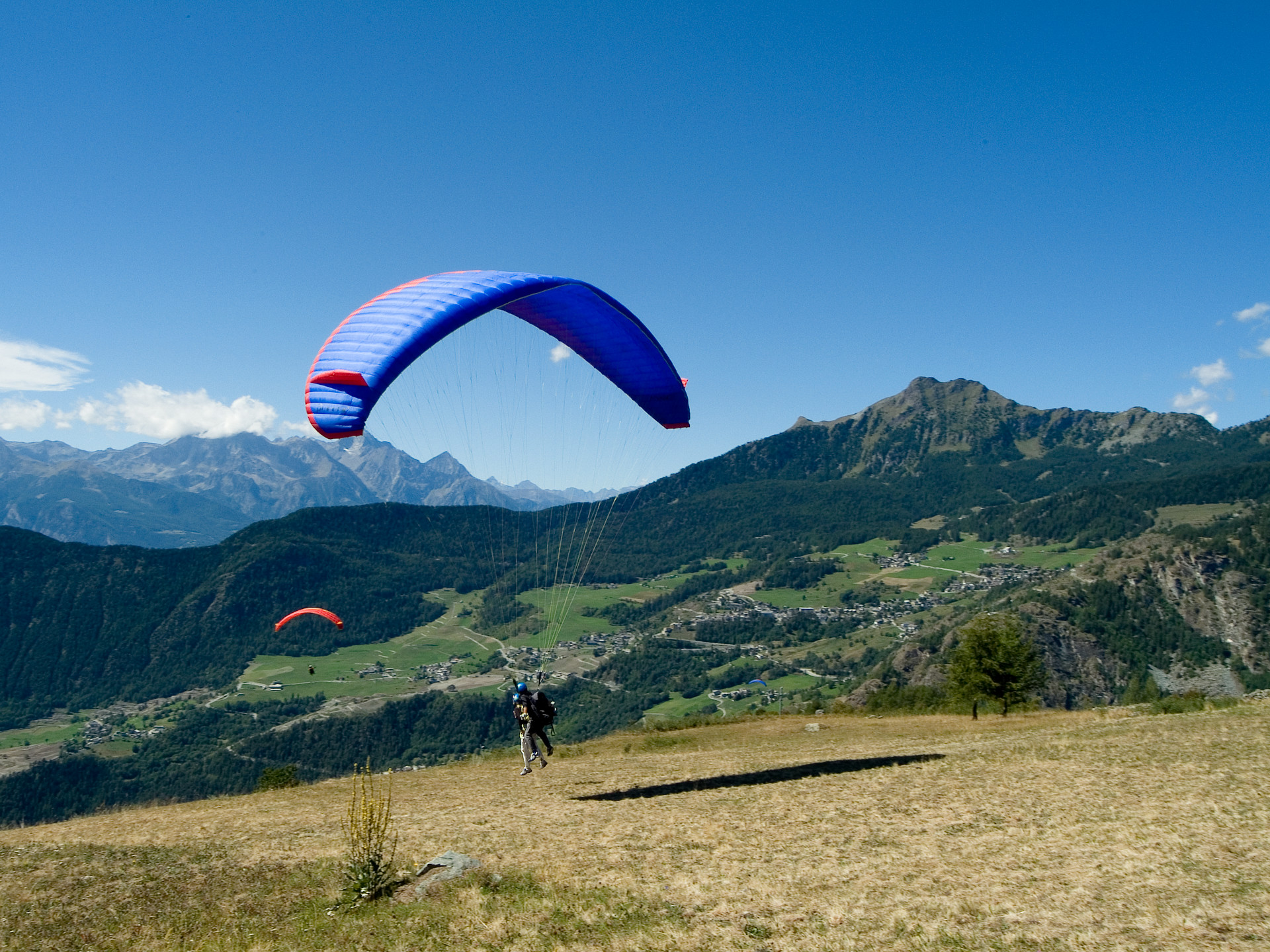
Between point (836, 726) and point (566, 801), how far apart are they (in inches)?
827

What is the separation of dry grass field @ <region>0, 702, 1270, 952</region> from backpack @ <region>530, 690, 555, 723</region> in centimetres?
202

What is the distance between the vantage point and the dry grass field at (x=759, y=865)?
9688mm

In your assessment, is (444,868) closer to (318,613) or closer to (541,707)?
(541,707)

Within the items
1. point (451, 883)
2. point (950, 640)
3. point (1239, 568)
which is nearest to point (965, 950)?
point (451, 883)

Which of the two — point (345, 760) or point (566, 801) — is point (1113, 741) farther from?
point (345, 760)

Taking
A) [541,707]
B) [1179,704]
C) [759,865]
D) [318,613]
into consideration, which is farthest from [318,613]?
[1179,704]

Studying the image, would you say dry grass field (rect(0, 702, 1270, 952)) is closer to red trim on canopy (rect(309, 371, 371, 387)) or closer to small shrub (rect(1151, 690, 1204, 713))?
small shrub (rect(1151, 690, 1204, 713))

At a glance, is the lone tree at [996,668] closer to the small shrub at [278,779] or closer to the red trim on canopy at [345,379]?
the small shrub at [278,779]

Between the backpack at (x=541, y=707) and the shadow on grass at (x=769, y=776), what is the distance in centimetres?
234

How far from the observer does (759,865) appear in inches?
488

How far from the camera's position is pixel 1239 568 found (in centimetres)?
16850

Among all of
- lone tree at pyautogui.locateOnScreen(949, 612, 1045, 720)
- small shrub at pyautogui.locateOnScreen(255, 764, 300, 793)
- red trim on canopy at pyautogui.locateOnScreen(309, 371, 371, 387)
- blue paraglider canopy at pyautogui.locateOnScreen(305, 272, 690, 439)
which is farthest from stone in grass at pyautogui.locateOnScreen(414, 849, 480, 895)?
lone tree at pyautogui.locateOnScreen(949, 612, 1045, 720)

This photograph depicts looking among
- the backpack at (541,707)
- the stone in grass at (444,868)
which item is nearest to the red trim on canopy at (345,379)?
the stone in grass at (444,868)

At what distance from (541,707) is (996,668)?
29.9m
